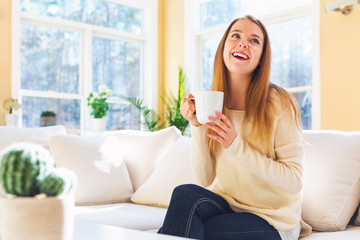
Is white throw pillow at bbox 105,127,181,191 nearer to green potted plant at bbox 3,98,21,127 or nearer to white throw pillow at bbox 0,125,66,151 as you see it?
white throw pillow at bbox 0,125,66,151

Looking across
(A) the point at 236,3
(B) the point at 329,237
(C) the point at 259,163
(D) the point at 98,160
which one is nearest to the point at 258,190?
(C) the point at 259,163

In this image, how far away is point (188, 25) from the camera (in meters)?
5.20

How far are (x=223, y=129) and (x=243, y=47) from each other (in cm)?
42

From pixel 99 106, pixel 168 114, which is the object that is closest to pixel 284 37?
pixel 168 114

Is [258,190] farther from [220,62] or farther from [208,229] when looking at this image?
[220,62]

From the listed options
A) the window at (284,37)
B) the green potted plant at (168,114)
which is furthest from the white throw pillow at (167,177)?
the green potted plant at (168,114)

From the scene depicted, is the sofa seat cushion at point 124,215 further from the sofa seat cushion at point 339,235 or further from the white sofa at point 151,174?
the sofa seat cushion at point 339,235

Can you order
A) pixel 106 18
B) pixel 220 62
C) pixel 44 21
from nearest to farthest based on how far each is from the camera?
pixel 220 62 → pixel 44 21 → pixel 106 18

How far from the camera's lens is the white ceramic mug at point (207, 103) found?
4.20ft

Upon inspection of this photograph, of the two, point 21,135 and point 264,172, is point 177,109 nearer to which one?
point 21,135

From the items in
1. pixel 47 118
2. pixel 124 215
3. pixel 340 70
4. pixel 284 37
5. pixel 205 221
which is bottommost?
pixel 124 215

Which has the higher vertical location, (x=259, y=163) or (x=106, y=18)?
(x=106, y=18)

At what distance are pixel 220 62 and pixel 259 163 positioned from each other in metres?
0.52

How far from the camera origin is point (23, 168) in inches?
21.5
